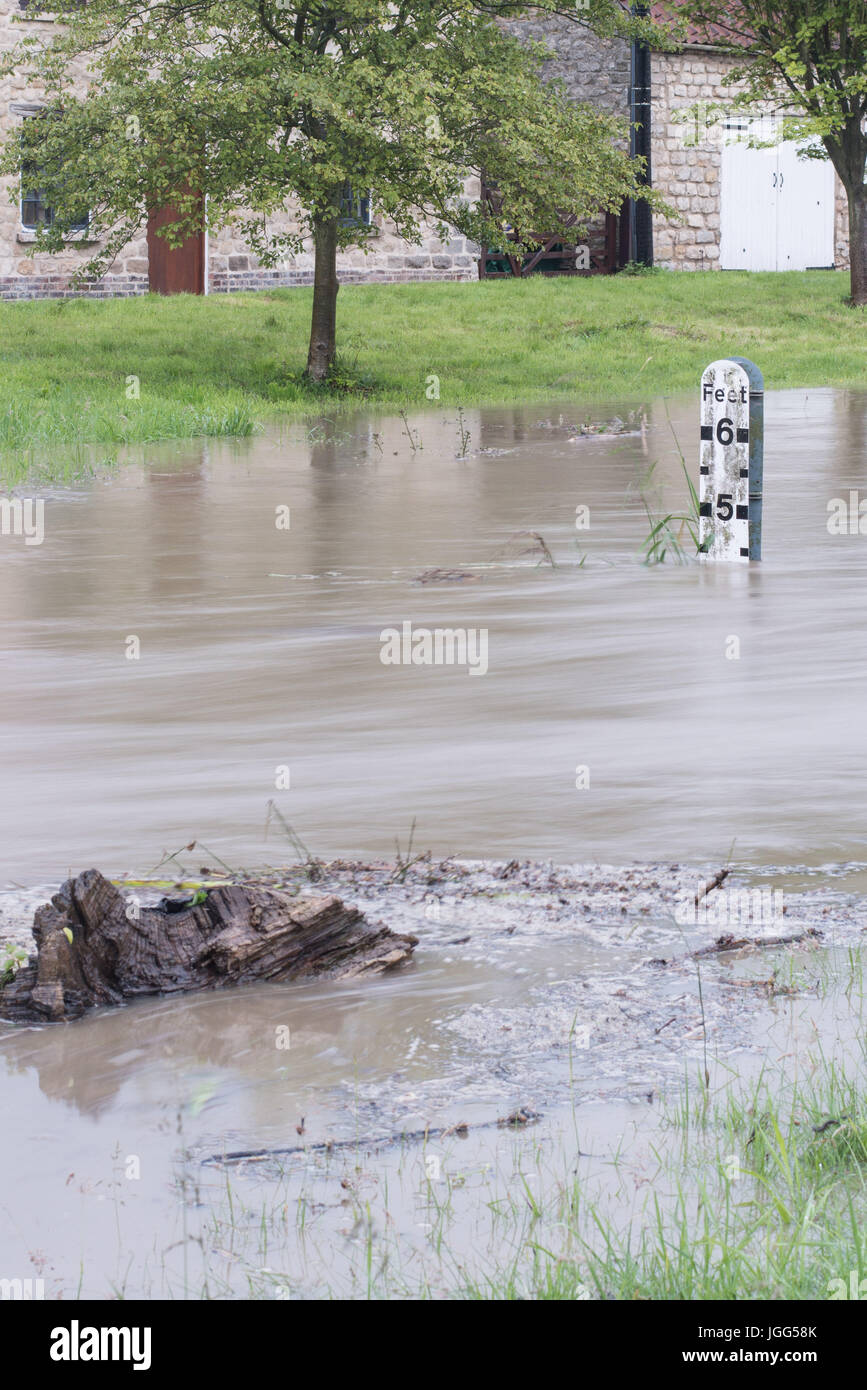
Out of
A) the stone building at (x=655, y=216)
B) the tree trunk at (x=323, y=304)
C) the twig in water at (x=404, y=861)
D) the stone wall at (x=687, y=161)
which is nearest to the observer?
the twig in water at (x=404, y=861)

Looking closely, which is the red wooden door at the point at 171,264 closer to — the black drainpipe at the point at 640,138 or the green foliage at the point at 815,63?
the black drainpipe at the point at 640,138

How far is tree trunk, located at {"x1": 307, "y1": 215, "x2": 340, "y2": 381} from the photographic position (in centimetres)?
2445

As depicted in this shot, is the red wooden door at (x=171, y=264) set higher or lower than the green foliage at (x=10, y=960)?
higher

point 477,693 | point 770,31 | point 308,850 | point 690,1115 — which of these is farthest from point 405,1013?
point 770,31

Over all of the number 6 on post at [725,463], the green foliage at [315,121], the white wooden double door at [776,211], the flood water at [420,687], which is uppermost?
the white wooden double door at [776,211]

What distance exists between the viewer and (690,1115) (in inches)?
133

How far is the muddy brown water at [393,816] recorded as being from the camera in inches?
125

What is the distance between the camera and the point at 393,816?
18.5ft

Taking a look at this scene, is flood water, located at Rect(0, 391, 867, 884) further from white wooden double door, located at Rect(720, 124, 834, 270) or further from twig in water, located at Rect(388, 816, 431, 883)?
white wooden double door, located at Rect(720, 124, 834, 270)

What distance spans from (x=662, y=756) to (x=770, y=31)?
30511 mm

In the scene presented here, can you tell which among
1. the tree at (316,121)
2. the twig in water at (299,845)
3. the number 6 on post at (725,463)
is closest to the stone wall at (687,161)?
the tree at (316,121)

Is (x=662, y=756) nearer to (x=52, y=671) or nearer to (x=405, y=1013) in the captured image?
(x=405, y=1013)

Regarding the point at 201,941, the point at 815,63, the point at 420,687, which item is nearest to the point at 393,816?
the point at 201,941

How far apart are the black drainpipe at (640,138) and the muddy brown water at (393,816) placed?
A: 2632 cm
